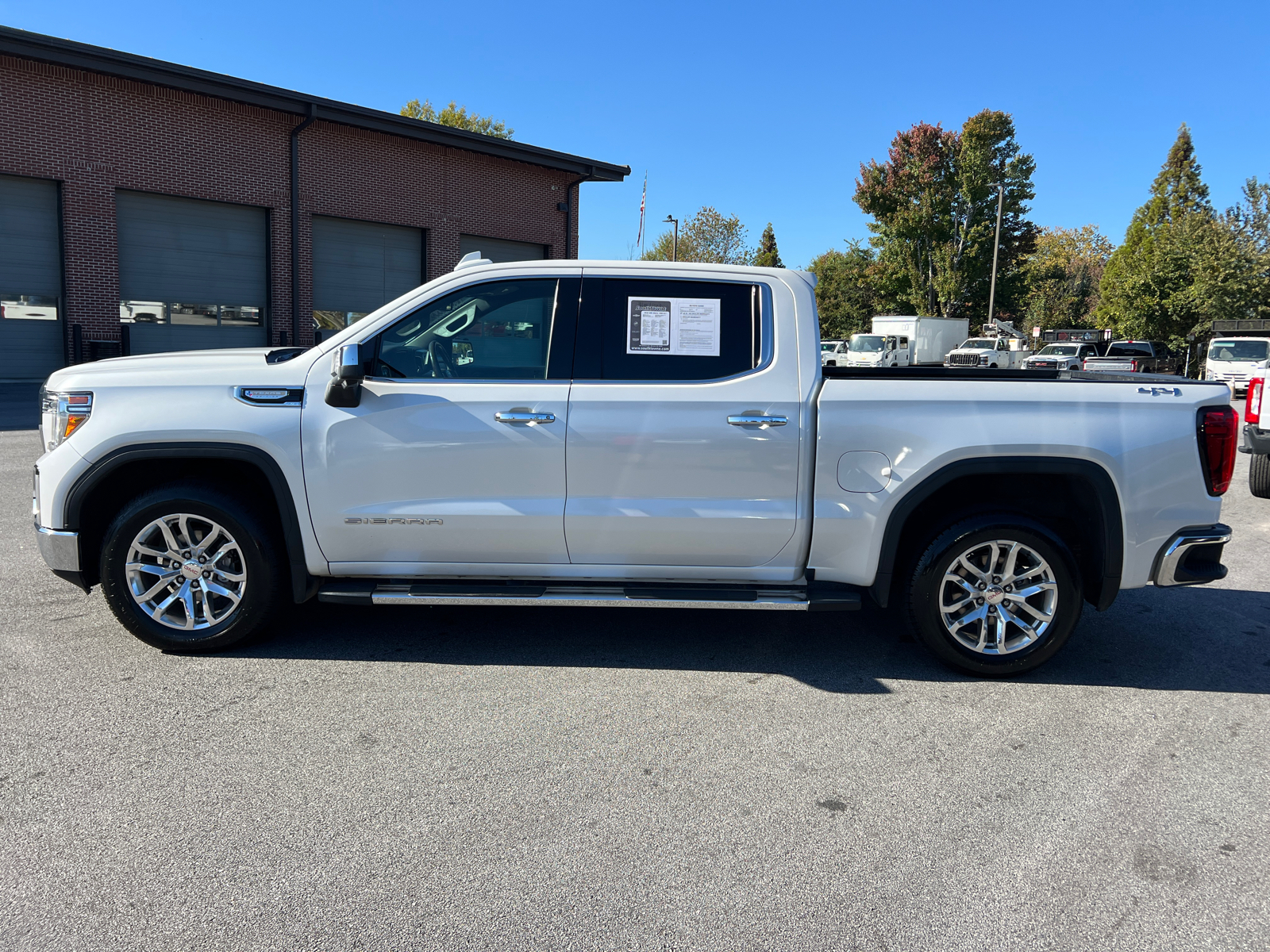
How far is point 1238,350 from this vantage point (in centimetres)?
2559

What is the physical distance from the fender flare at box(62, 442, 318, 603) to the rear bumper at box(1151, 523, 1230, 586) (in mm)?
4073

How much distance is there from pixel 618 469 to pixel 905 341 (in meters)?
41.6

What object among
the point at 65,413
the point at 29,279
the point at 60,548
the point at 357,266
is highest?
the point at 357,266

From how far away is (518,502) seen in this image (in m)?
4.49

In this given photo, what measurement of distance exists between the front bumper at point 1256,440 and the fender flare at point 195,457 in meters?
8.89

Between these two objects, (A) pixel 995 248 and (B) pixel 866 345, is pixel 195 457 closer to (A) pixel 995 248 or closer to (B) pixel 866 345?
(B) pixel 866 345

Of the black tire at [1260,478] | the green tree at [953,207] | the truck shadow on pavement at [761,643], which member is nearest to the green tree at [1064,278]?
the green tree at [953,207]

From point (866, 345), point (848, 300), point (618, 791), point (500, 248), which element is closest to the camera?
point (618, 791)

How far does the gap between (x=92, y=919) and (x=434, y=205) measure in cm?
2640

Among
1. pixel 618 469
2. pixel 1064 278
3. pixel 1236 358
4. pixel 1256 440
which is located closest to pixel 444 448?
pixel 618 469

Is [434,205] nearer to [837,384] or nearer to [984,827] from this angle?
[837,384]

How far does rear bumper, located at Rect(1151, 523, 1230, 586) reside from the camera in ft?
14.7

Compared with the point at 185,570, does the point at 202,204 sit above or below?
above

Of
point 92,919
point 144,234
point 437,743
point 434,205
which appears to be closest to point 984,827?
point 437,743
